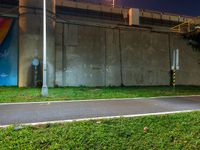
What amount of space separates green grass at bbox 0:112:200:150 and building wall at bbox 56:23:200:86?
655 inches

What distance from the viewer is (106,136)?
664 cm

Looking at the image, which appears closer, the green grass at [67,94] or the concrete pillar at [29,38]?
the green grass at [67,94]

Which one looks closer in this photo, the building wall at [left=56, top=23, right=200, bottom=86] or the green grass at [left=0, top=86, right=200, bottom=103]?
the green grass at [left=0, top=86, right=200, bottom=103]

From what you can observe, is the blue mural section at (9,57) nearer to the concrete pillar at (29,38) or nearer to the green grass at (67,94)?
the concrete pillar at (29,38)

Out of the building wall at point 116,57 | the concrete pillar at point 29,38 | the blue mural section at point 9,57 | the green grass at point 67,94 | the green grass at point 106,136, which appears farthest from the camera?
the building wall at point 116,57

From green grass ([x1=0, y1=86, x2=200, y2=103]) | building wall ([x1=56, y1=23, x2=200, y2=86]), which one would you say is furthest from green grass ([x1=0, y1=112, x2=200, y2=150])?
building wall ([x1=56, y1=23, x2=200, y2=86])

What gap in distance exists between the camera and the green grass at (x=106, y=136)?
614 centimetres

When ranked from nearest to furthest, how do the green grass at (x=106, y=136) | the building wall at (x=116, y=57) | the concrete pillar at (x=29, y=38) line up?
the green grass at (x=106, y=136)
the concrete pillar at (x=29, y=38)
the building wall at (x=116, y=57)

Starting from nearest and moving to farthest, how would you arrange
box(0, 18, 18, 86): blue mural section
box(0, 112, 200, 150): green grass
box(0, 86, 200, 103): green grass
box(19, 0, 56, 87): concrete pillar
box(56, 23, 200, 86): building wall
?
box(0, 112, 200, 150): green grass < box(0, 86, 200, 103): green grass < box(19, 0, 56, 87): concrete pillar < box(0, 18, 18, 86): blue mural section < box(56, 23, 200, 86): building wall

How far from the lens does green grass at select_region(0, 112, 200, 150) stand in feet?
20.1

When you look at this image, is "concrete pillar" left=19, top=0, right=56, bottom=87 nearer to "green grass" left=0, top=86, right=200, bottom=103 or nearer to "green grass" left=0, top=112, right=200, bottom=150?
"green grass" left=0, top=86, right=200, bottom=103

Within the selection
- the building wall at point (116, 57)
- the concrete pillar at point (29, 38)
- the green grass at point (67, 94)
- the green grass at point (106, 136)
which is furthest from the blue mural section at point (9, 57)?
the green grass at point (106, 136)

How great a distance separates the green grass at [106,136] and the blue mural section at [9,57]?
54.1 feet

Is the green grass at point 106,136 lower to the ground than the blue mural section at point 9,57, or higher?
lower
